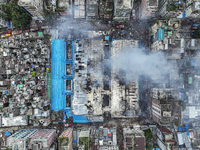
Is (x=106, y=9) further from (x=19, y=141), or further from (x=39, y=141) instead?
(x=19, y=141)

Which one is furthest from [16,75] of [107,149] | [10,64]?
[107,149]

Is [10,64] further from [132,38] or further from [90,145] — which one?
[132,38]

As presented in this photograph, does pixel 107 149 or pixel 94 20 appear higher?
pixel 94 20

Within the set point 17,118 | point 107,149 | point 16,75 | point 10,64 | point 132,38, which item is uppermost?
point 132,38

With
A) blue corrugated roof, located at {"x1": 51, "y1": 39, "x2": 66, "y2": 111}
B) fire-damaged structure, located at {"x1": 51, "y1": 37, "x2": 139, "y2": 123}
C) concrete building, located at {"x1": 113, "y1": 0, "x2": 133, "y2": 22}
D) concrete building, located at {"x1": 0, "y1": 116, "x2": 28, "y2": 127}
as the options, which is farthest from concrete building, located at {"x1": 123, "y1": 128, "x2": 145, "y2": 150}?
concrete building, located at {"x1": 113, "y1": 0, "x2": 133, "y2": 22}

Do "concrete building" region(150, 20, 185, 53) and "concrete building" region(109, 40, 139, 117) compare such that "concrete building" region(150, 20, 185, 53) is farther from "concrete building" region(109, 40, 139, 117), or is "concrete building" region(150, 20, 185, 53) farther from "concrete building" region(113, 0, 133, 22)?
"concrete building" region(113, 0, 133, 22)

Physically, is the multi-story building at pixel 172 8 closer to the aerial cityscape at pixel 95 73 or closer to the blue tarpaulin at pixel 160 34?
the aerial cityscape at pixel 95 73

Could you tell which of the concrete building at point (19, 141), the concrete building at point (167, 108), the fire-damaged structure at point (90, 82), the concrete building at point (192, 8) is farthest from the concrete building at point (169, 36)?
the concrete building at point (19, 141)
